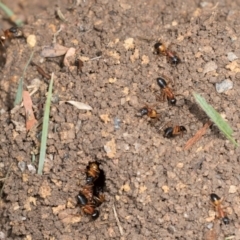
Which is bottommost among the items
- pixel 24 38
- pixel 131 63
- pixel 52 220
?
pixel 52 220

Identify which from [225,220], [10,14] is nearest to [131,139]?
[225,220]

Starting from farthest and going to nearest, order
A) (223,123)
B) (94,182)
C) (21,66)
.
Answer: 1. (21,66)
2. (94,182)
3. (223,123)

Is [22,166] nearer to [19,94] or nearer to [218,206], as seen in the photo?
[19,94]

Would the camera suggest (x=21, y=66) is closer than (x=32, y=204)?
No

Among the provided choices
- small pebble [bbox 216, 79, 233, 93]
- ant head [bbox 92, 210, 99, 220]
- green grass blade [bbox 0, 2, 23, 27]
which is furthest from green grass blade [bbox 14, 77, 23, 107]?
small pebble [bbox 216, 79, 233, 93]

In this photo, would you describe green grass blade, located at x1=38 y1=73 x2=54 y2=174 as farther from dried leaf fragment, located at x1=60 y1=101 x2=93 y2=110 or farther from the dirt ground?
dried leaf fragment, located at x1=60 y1=101 x2=93 y2=110

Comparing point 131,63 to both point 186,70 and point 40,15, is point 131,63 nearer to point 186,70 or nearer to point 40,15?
point 186,70

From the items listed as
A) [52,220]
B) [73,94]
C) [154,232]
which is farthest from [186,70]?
[52,220]
